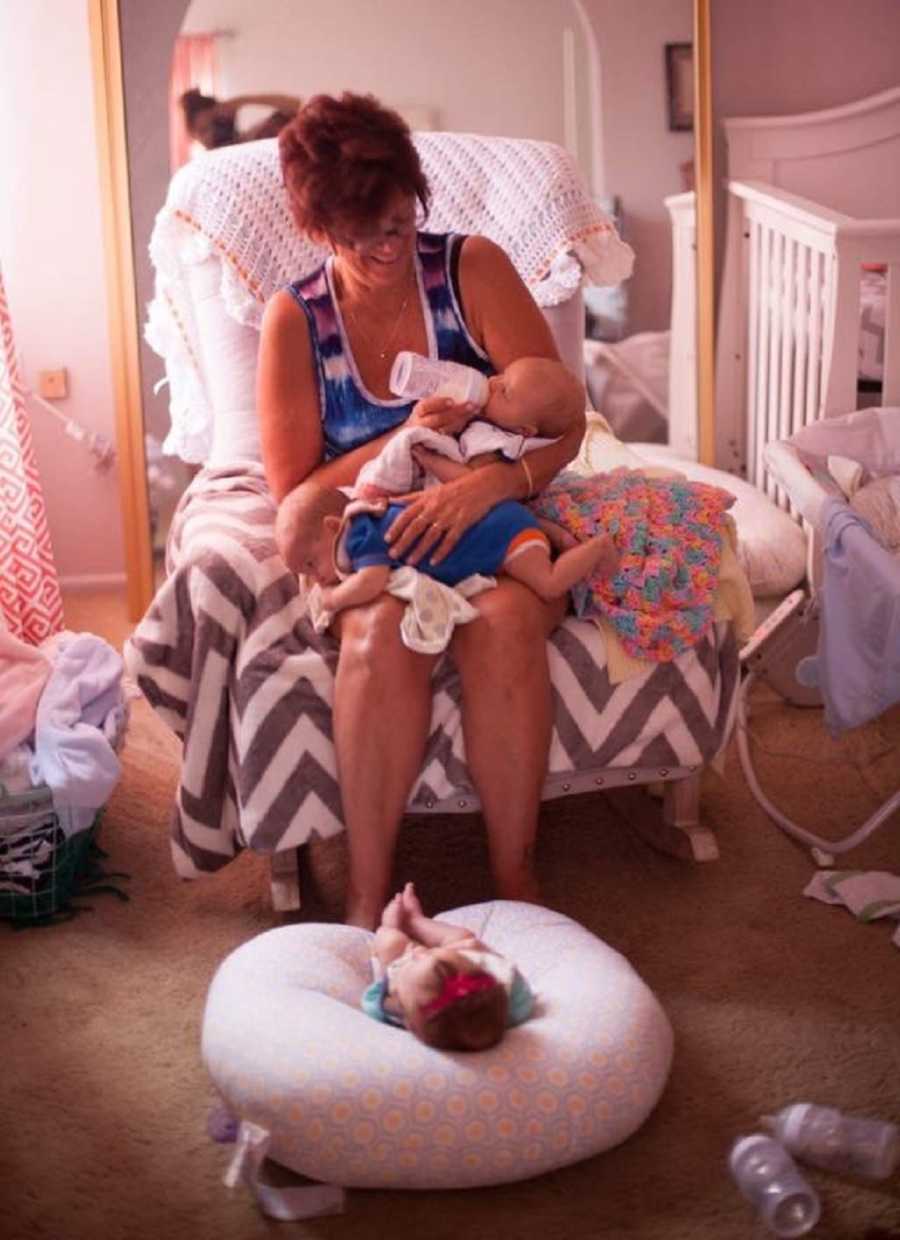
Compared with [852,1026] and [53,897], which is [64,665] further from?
[852,1026]

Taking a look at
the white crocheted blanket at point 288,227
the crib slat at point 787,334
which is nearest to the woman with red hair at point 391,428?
the white crocheted blanket at point 288,227

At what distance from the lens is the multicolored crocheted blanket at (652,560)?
2.33 metres

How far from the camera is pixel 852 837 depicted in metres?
2.46

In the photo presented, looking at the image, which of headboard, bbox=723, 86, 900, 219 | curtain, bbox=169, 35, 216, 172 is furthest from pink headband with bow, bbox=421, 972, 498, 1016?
headboard, bbox=723, 86, 900, 219

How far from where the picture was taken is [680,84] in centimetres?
372

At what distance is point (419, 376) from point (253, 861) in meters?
0.81

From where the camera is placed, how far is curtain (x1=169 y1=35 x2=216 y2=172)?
3566 mm

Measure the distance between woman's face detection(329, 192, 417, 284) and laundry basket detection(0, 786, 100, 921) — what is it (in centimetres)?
86

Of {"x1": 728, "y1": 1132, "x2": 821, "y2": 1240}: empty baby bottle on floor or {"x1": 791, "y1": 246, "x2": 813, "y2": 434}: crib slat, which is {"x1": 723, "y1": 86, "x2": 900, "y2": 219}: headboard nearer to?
{"x1": 791, "y1": 246, "x2": 813, "y2": 434}: crib slat

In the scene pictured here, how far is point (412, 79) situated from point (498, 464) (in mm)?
1604

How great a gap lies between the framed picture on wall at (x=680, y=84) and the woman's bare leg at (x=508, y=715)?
1841mm

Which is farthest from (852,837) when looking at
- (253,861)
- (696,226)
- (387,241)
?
(696,226)

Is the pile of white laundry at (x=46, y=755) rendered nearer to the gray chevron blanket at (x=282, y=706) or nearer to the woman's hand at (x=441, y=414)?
the gray chevron blanket at (x=282, y=706)

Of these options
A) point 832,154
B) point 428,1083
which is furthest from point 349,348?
point 832,154
